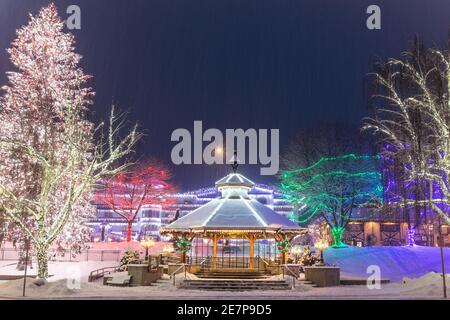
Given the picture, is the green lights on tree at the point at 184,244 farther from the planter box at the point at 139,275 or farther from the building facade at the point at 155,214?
the building facade at the point at 155,214

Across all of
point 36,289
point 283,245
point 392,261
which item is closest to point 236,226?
point 283,245

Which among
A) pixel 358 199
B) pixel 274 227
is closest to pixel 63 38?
pixel 274 227

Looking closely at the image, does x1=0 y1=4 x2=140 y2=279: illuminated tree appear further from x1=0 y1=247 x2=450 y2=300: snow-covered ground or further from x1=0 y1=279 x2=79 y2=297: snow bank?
A: x1=0 y1=279 x2=79 y2=297: snow bank

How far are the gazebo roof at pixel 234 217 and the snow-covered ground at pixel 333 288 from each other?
3.03 meters

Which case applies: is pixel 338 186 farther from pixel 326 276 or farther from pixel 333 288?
pixel 333 288

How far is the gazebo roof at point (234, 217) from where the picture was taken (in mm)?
23922

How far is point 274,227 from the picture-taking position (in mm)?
23688

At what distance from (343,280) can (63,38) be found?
22591 millimetres

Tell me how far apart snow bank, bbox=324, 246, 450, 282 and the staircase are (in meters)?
8.12

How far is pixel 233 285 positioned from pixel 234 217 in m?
3.86

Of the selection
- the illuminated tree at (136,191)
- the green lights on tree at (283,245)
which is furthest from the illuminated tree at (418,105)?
the illuminated tree at (136,191)

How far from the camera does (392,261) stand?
1200 inches
